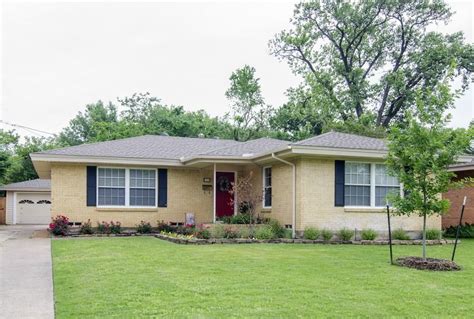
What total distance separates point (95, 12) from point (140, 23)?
2.15 meters

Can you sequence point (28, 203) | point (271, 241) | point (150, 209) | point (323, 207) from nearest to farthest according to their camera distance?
point (271, 241) → point (323, 207) → point (150, 209) → point (28, 203)

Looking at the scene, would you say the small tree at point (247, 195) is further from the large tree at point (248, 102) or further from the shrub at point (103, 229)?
the large tree at point (248, 102)

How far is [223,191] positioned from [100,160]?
494 centimetres

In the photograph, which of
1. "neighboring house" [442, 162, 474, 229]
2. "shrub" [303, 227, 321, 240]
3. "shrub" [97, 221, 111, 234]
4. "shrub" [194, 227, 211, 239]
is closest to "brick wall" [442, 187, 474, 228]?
"neighboring house" [442, 162, 474, 229]

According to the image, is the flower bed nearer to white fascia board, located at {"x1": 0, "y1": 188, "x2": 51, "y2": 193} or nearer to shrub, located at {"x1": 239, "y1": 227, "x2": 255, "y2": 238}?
shrub, located at {"x1": 239, "y1": 227, "x2": 255, "y2": 238}

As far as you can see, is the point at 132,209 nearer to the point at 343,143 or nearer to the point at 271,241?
the point at 271,241

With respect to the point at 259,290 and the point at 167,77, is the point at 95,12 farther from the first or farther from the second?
the point at 167,77

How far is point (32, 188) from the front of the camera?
100.0 ft

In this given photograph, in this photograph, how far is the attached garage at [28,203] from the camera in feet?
100

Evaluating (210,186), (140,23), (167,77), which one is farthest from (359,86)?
(140,23)

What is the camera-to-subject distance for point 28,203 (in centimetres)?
3098

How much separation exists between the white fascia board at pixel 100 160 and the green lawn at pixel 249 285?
240 inches

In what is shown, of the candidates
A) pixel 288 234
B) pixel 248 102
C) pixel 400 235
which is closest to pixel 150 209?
pixel 288 234

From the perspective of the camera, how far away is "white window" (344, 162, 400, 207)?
626 inches
